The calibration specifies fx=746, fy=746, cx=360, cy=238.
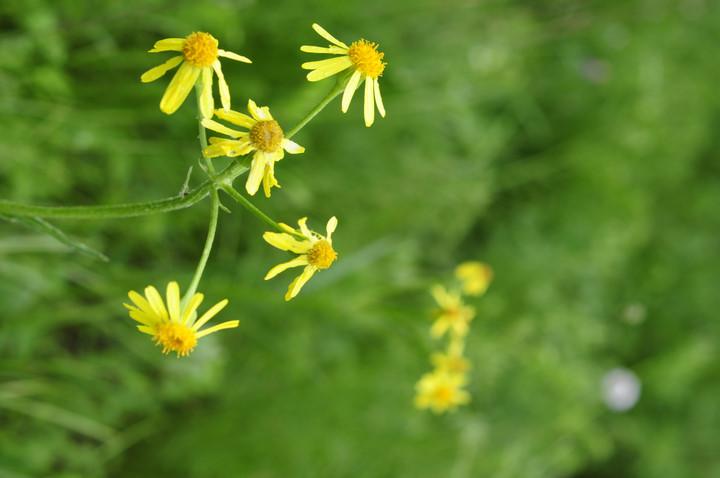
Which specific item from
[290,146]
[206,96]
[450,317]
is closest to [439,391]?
[450,317]

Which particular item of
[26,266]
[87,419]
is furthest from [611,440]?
[26,266]

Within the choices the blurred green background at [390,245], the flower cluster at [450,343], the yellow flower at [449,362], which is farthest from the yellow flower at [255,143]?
the yellow flower at [449,362]

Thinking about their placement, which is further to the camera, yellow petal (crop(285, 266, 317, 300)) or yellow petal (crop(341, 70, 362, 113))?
yellow petal (crop(341, 70, 362, 113))

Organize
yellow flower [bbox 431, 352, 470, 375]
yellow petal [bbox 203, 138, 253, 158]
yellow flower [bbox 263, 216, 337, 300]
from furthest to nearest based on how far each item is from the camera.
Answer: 1. yellow flower [bbox 431, 352, 470, 375]
2. yellow flower [bbox 263, 216, 337, 300]
3. yellow petal [bbox 203, 138, 253, 158]

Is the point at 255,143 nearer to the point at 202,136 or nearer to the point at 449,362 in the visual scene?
the point at 202,136

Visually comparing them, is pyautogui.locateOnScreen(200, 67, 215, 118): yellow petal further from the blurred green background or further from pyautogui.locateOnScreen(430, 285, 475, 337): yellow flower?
pyautogui.locateOnScreen(430, 285, 475, 337): yellow flower

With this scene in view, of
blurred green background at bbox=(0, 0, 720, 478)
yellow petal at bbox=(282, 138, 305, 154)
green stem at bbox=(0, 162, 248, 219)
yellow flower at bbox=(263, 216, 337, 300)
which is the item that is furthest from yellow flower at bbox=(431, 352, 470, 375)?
green stem at bbox=(0, 162, 248, 219)

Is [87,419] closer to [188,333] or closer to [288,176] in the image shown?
[288,176]

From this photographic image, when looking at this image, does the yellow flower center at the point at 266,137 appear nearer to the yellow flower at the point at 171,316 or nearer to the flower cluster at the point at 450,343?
the yellow flower at the point at 171,316
